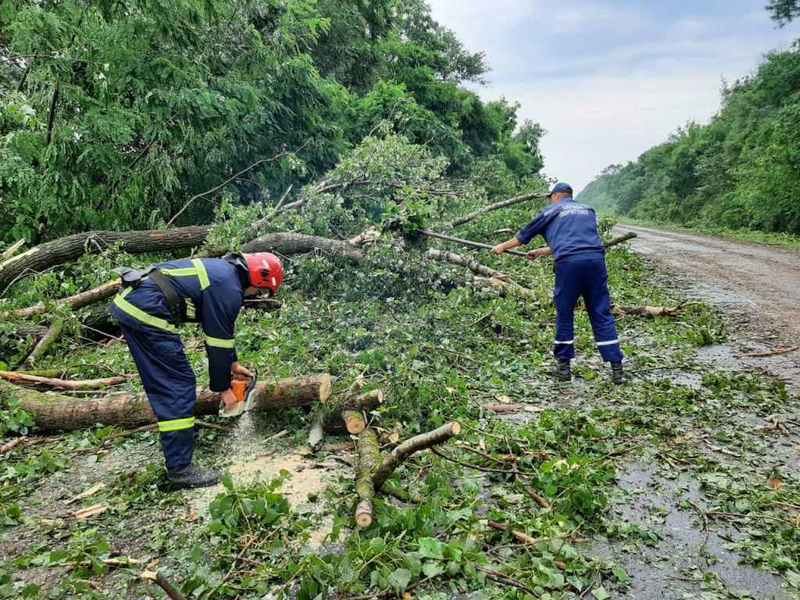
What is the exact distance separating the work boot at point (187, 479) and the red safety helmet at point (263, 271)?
1181mm

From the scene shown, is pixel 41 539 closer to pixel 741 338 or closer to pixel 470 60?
pixel 741 338

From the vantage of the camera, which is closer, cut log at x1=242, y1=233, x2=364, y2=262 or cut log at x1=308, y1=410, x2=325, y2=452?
cut log at x1=308, y1=410, x2=325, y2=452

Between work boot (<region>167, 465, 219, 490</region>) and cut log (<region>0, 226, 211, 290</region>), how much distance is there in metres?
4.55

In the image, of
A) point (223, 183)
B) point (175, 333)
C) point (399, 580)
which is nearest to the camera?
point (399, 580)

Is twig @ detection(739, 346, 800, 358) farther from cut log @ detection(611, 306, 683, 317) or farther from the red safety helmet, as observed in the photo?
the red safety helmet

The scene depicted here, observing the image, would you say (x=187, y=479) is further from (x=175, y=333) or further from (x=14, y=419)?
(x=14, y=419)

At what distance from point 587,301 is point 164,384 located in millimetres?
3476

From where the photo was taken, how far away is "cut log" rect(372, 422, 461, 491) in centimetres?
247

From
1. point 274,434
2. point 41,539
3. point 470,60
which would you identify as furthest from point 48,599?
point 470,60

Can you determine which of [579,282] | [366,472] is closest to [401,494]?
[366,472]

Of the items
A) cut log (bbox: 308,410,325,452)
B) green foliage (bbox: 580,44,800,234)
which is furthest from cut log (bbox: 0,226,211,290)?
green foliage (bbox: 580,44,800,234)

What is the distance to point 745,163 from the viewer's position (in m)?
22.0

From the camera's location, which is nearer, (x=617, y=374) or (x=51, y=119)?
(x=617, y=374)

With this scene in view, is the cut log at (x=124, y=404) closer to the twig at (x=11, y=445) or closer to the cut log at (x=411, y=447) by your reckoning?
the twig at (x=11, y=445)
